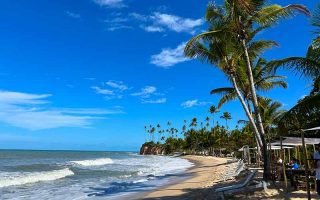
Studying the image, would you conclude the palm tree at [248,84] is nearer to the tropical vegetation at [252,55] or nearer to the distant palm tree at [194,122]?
the tropical vegetation at [252,55]

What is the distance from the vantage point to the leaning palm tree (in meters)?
13.0

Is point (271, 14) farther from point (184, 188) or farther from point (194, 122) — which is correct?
point (194, 122)

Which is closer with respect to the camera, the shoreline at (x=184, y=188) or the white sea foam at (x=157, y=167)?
the shoreline at (x=184, y=188)

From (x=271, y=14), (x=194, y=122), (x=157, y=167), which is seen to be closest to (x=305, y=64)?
(x=271, y=14)

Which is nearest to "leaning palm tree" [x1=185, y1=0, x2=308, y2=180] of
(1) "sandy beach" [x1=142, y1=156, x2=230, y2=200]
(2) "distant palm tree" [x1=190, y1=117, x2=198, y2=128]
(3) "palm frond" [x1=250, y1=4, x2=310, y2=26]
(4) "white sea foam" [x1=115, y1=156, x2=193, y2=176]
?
(3) "palm frond" [x1=250, y1=4, x2=310, y2=26]

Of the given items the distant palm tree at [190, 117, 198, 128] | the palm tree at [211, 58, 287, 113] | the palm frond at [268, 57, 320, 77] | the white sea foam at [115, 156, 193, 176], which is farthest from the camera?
the distant palm tree at [190, 117, 198, 128]

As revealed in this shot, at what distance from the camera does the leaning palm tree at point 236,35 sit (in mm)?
12984

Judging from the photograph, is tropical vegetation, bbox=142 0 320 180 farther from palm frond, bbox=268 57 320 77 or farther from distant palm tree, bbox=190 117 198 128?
distant palm tree, bbox=190 117 198 128

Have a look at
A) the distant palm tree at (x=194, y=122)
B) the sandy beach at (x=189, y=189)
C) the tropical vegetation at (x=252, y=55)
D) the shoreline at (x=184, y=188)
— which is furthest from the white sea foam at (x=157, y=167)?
the distant palm tree at (x=194, y=122)

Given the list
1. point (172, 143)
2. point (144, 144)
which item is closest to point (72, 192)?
point (172, 143)

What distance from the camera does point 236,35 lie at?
13.6 m

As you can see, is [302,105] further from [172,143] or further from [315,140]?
[172,143]

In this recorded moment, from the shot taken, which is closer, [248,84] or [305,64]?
[305,64]

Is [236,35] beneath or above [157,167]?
above
